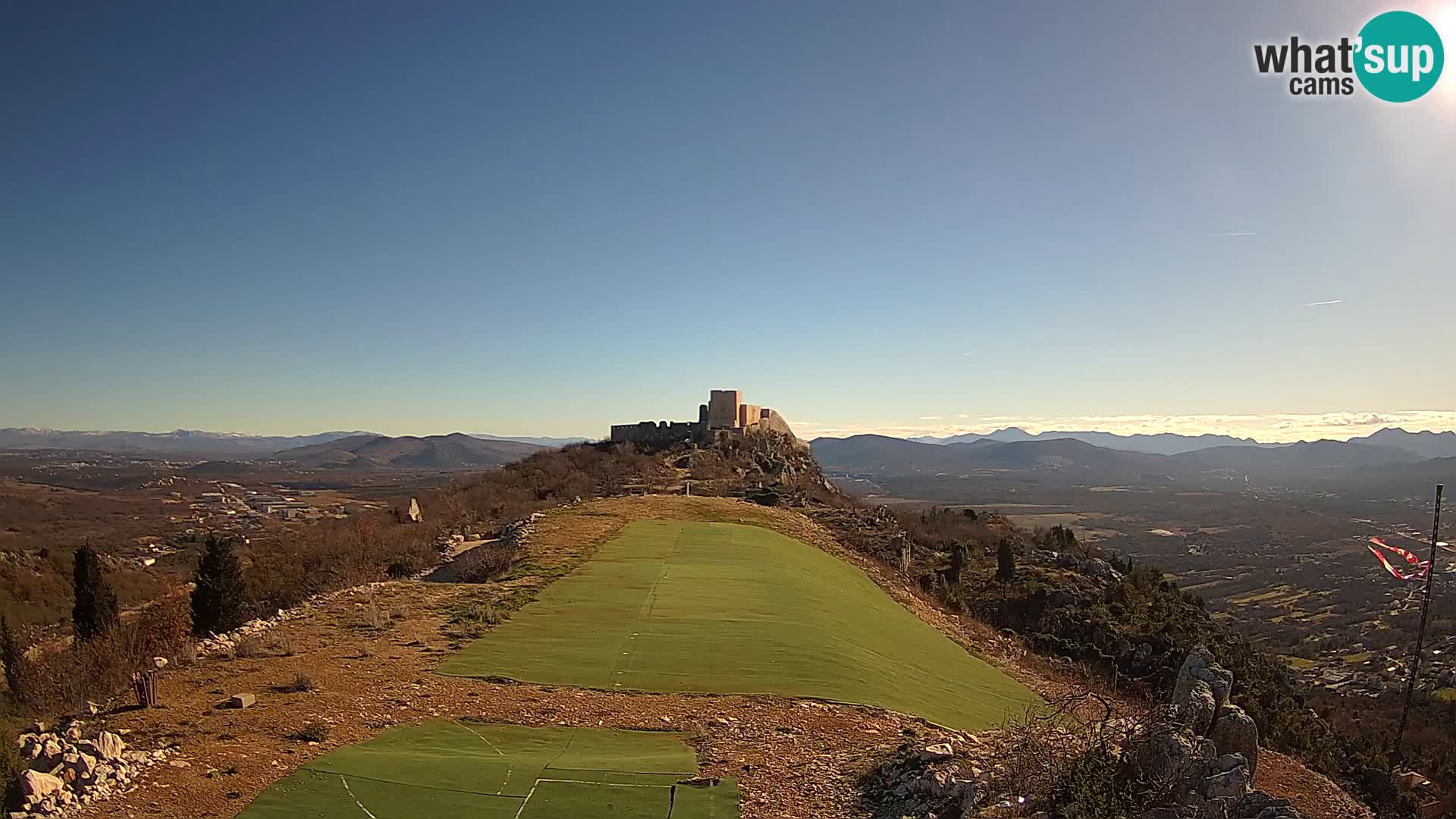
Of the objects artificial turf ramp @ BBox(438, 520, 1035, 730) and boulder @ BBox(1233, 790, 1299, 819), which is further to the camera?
artificial turf ramp @ BBox(438, 520, 1035, 730)

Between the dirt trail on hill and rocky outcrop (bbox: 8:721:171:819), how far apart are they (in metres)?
0.21

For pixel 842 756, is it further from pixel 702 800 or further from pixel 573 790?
pixel 573 790

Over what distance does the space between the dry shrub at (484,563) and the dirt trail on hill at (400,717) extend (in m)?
3.02

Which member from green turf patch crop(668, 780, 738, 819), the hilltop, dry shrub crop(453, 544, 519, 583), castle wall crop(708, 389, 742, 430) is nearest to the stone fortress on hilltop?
castle wall crop(708, 389, 742, 430)

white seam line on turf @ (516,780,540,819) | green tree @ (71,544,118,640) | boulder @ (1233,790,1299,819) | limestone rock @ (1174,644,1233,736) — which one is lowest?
green tree @ (71,544,118,640)

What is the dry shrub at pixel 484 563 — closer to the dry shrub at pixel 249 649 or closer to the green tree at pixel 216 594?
the green tree at pixel 216 594

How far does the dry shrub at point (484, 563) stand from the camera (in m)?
19.7

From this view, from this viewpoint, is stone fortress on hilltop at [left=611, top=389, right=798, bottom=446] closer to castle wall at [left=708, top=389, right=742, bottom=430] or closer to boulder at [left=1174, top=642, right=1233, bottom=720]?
castle wall at [left=708, top=389, right=742, bottom=430]

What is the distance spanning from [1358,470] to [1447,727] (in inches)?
8751

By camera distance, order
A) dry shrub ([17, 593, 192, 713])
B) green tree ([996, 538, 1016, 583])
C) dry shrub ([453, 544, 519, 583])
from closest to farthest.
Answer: dry shrub ([17, 593, 192, 713]) < dry shrub ([453, 544, 519, 583]) < green tree ([996, 538, 1016, 583])

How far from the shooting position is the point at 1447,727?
27.4m

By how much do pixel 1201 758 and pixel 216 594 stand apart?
17518 mm

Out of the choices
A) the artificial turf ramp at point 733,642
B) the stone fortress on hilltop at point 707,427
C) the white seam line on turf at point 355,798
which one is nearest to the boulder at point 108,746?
the white seam line on turf at point 355,798

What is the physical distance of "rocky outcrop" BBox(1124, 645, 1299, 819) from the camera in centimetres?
639
